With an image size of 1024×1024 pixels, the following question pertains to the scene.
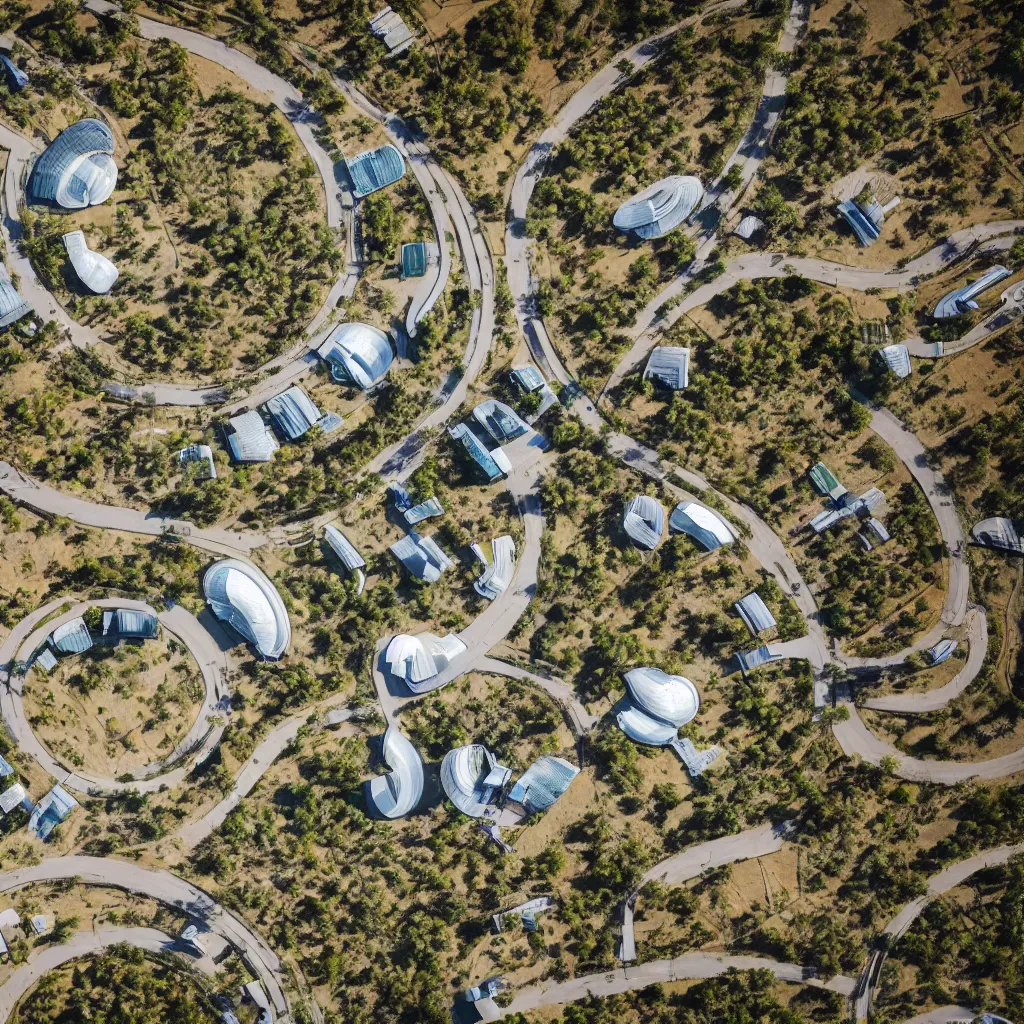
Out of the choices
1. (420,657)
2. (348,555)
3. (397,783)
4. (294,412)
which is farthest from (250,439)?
(397,783)

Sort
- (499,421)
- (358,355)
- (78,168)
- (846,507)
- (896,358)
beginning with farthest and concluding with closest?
1. (846,507)
2. (896,358)
3. (499,421)
4. (358,355)
5. (78,168)

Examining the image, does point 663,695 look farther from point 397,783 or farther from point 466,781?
point 397,783

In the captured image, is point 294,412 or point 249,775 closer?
point 294,412

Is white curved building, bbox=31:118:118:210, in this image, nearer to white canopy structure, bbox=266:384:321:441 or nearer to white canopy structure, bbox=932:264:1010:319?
white canopy structure, bbox=266:384:321:441

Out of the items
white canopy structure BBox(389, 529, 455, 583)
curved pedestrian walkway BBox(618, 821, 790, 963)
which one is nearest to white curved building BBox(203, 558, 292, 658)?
white canopy structure BBox(389, 529, 455, 583)

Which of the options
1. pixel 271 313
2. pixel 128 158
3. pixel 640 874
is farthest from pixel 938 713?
pixel 128 158

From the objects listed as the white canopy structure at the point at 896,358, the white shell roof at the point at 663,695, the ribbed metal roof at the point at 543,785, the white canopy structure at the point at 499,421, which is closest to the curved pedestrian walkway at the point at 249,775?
the ribbed metal roof at the point at 543,785
